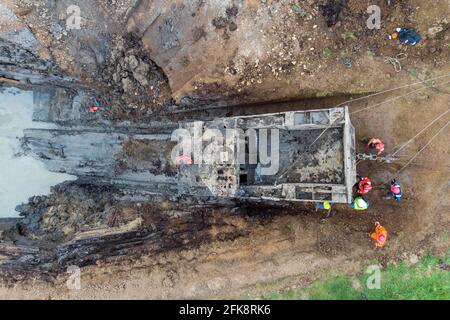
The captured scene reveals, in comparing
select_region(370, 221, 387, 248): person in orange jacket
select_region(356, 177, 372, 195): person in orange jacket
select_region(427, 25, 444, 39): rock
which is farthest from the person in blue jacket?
select_region(370, 221, 387, 248): person in orange jacket

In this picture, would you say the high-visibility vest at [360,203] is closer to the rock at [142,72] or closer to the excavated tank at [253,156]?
the excavated tank at [253,156]

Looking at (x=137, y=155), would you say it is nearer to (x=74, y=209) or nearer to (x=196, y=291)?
(x=74, y=209)

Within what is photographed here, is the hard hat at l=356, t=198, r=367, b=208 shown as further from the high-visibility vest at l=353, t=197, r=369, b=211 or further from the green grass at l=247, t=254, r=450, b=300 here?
the green grass at l=247, t=254, r=450, b=300

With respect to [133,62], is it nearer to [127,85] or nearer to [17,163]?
[127,85]

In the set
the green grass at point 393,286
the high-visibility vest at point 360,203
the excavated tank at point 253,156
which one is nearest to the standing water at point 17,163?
the excavated tank at point 253,156

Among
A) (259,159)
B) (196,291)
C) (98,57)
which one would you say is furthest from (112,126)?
(196,291)

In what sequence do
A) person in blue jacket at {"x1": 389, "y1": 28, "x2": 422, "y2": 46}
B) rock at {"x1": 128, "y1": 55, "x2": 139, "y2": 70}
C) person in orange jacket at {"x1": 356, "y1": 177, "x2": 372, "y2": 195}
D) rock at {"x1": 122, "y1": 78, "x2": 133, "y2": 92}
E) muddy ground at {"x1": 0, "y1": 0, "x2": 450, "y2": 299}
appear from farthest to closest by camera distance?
rock at {"x1": 122, "y1": 78, "x2": 133, "y2": 92}, rock at {"x1": 128, "y1": 55, "x2": 139, "y2": 70}, muddy ground at {"x1": 0, "y1": 0, "x2": 450, "y2": 299}, person in blue jacket at {"x1": 389, "y1": 28, "x2": 422, "y2": 46}, person in orange jacket at {"x1": 356, "y1": 177, "x2": 372, "y2": 195}
